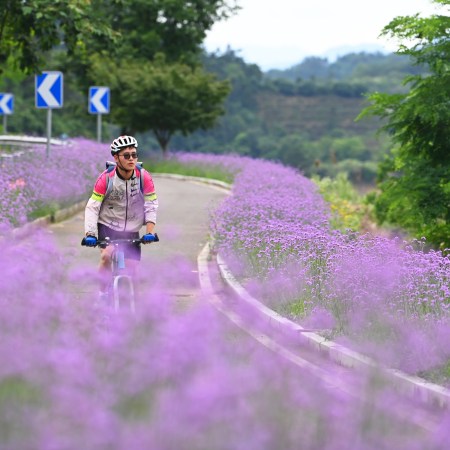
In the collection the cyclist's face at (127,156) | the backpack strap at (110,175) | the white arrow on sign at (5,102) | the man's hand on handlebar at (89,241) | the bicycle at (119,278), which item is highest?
the cyclist's face at (127,156)

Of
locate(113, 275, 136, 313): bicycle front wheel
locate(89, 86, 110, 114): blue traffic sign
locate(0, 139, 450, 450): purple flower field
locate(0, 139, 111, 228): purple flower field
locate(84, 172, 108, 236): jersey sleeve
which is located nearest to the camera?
locate(0, 139, 450, 450): purple flower field

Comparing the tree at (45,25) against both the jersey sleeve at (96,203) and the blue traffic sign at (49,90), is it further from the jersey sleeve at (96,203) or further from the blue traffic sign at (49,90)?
the jersey sleeve at (96,203)

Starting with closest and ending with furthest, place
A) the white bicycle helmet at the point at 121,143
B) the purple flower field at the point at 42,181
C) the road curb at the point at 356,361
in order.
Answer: the road curb at the point at 356,361
the white bicycle helmet at the point at 121,143
the purple flower field at the point at 42,181

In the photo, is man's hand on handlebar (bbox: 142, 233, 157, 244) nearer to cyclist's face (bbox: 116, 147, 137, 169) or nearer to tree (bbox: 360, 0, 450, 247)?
cyclist's face (bbox: 116, 147, 137, 169)

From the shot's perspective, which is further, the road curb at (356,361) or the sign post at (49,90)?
the sign post at (49,90)

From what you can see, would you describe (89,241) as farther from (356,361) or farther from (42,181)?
(42,181)

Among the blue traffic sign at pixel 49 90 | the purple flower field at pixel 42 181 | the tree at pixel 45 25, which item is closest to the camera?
the purple flower field at pixel 42 181

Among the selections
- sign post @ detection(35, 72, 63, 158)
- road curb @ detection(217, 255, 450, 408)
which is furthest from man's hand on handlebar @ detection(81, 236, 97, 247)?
sign post @ detection(35, 72, 63, 158)

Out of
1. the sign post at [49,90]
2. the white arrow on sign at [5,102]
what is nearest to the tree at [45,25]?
the sign post at [49,90]

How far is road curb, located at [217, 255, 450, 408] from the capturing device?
7379 millimetres

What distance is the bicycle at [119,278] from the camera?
7902 mm

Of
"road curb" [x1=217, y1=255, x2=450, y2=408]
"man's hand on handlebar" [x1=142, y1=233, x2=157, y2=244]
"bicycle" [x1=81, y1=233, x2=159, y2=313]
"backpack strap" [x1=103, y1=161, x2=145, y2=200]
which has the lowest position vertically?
"road curb" [x1=217, y1=255, x2=450, y2=408]

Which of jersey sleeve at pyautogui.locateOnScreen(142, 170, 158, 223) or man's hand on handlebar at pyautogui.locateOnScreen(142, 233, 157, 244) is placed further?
jersey sleeve at pyautogui.locateOnScreen(142, 170, 158, 223)

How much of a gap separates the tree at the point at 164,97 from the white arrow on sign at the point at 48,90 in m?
22.4
